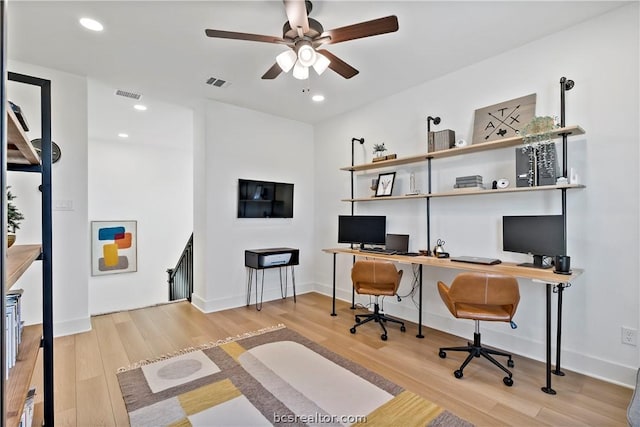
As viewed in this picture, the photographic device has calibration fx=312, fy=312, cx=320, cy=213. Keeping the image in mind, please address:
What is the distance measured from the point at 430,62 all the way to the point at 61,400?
4127 mm

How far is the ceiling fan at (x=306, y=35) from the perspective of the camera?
1.95 meters

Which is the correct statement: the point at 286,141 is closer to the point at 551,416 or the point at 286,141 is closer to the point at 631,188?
the point at 631,188

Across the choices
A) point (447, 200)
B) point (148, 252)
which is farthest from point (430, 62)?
point (148, 252)

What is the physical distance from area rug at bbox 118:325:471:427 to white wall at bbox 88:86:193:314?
4053 mm

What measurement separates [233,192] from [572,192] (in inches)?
146

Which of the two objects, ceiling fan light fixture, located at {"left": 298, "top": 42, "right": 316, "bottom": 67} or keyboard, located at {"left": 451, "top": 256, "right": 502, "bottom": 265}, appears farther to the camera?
keyboard, located at {"left": 451, "top": 256, "right": 502, "bottom": 265}

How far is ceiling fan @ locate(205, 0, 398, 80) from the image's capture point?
1947mm

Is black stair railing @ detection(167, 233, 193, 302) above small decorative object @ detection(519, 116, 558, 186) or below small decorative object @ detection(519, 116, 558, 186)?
below

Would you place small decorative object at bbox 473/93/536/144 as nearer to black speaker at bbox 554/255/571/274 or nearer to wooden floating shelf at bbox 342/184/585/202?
wooden floating shelf at bbox 342/184/585/202

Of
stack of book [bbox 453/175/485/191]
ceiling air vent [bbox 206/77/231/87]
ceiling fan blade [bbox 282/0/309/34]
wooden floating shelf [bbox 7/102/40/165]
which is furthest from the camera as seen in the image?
ceiling air vent [bbox 206/77/231/87]

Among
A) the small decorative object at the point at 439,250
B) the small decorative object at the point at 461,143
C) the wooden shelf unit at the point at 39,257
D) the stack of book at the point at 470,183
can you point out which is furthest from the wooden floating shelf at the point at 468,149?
the wooden shelf unit at the point at 39,257

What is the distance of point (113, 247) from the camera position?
6039 mm

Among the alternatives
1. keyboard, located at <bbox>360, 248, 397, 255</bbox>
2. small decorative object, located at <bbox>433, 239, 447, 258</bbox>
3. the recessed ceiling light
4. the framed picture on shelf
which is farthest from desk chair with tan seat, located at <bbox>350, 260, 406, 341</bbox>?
→ the recessed ceiling light

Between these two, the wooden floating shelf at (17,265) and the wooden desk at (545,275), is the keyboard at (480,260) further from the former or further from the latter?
the wooden floating shelf at (17,265)
